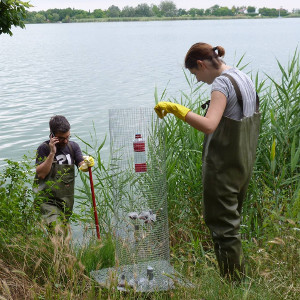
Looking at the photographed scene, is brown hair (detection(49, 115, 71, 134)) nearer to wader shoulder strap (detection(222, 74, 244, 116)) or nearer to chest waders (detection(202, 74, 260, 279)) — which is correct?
chest waders (detection(202, 74, 260, 279))

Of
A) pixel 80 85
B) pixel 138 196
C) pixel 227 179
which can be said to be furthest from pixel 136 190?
pixel 80 85

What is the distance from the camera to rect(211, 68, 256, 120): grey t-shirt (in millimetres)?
2932

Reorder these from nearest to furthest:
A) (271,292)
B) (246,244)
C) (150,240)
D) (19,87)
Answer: (271,292) < (150,240) < (246,244) < (19,87)

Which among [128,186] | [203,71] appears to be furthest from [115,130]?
[203,71]

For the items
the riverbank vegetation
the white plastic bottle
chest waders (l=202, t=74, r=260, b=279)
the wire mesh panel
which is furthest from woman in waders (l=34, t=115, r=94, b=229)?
chest waders (l=202, t=74, r=260, b=279)

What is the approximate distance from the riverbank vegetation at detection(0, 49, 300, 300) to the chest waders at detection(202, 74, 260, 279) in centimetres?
14

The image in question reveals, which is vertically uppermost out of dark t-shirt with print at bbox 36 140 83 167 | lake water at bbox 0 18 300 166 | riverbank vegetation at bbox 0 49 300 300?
dark t-shirt with print at bbox 36 140 83 167

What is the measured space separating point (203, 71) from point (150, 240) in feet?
3.83

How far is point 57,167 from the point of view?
393cm

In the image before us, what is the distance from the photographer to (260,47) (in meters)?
25.7

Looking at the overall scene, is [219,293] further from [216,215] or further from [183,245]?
[183,245]

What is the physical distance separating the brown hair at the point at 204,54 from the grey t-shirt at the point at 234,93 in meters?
0.11

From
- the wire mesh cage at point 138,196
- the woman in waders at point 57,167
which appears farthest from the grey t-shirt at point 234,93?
the woman in waders at point 57,167

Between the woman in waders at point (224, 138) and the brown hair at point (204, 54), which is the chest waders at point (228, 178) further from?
the brown hair at point (204, 54)
